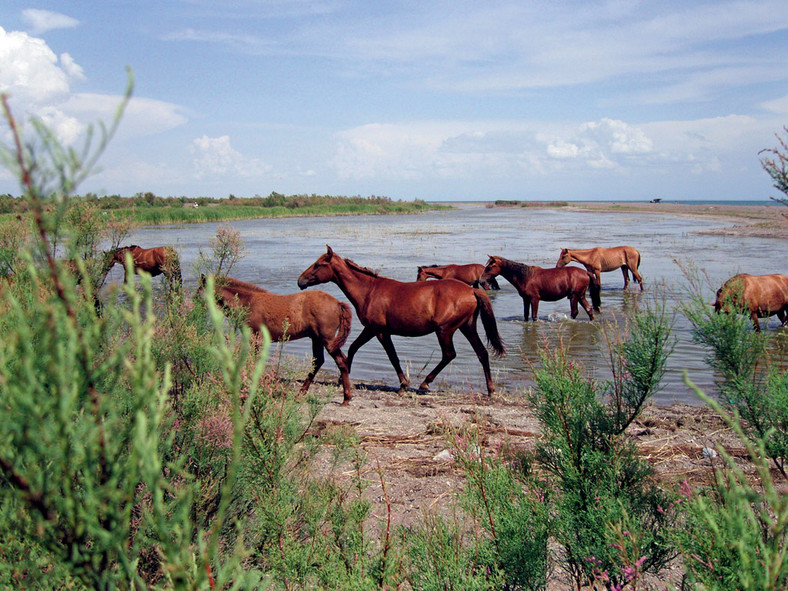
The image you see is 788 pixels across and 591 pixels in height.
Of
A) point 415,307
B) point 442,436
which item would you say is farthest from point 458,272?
point 442,436

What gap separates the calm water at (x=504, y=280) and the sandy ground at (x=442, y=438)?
2.51 ft

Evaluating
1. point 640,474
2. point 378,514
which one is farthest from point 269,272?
point 640,474

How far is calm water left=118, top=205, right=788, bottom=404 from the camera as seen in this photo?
32.9 ft

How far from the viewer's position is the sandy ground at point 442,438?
4.64 meters

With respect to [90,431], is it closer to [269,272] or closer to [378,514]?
[378,514]

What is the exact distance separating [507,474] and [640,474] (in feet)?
2.35

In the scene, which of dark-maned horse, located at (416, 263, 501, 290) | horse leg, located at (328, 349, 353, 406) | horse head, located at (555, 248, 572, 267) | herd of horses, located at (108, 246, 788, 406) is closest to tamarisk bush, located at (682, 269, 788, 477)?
herd of horses, located at (108, 246, 788, 406)

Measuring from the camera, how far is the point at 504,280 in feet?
71.9

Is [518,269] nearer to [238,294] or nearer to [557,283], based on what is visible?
[557,283]

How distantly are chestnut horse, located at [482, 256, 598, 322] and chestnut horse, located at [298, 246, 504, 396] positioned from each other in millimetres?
5666

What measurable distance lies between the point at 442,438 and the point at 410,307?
3200 millimetres

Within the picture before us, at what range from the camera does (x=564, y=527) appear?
2.99 m

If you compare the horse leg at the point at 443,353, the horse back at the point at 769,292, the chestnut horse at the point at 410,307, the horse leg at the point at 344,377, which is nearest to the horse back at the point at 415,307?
the chestnut horse at the point at 410,307

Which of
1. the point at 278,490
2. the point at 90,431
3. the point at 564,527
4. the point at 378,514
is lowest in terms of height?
the point at 378,514
